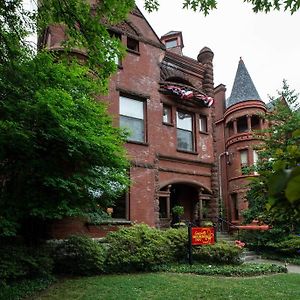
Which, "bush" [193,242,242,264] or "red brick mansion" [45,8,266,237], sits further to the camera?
"red brick mansion" [45,8,266,237]

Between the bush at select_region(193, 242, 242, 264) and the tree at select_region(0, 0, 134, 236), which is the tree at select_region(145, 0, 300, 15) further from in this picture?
the bush at select_region(193, 242, 242, 264)

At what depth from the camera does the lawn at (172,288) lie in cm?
760

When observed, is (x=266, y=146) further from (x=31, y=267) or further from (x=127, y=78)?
(x=31, y=267)

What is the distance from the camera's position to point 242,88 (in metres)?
27.0

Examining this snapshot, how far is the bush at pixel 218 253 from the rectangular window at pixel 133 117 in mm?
5526

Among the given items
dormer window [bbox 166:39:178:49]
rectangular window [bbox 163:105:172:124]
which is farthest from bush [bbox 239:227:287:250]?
dormer window [bbox 166:39:178:49]

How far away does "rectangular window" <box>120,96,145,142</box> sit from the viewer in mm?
15305

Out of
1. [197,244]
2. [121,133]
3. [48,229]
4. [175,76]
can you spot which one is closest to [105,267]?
[48,229]

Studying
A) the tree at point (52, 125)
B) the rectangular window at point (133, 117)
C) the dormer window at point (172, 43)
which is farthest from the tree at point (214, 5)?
the dormer window at point (172, 43)

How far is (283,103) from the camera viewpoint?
18.6 metres

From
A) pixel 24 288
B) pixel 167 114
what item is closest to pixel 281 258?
pixel 167 114

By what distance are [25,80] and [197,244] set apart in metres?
7.85

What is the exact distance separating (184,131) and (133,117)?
301 cm

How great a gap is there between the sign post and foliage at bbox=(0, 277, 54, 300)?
16.2 ft
